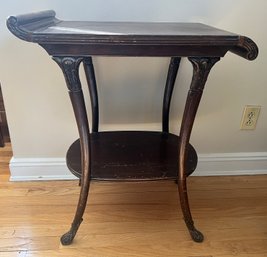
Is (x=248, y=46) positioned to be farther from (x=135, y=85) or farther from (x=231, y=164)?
(x=231, y=164)

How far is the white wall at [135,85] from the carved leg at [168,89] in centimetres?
6

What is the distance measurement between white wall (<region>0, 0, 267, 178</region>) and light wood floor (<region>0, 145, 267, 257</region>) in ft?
0.61

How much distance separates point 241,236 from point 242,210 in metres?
0.15

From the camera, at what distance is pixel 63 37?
59cm

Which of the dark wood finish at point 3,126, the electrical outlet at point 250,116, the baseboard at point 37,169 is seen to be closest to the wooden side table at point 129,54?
the baseboard at point 37,169

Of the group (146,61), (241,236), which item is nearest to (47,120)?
(146,61)

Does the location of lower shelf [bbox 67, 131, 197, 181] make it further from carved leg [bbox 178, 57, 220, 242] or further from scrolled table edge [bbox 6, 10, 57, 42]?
scrolled table edge [bbox 6, 10, 57, 42]

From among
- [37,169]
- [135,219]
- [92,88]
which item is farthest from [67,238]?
[92,88]

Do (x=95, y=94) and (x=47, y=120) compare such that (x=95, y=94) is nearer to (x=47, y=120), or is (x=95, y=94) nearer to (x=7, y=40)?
(x=47, y=120)

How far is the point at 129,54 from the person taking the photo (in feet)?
2.13

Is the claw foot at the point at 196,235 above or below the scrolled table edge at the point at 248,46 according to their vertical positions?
below

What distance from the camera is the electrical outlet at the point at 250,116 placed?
47.0 inches

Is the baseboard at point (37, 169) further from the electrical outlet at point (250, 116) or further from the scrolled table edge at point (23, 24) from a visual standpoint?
the electrical outlet at point (250, 116)

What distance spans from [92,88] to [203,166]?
27.3 inches
